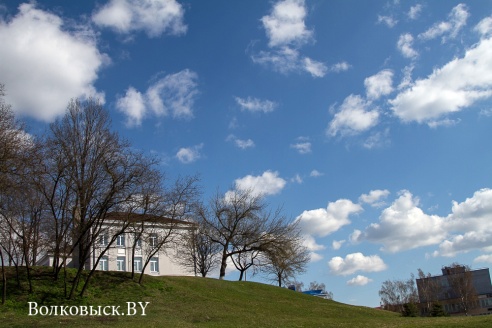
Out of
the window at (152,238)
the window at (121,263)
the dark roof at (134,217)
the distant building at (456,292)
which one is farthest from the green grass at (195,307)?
the distant building at (456,292)

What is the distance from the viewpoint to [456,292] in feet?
324

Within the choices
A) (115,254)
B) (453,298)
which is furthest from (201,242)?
(453,298)

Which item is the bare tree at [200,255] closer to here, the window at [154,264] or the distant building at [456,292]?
the window at [154,264]

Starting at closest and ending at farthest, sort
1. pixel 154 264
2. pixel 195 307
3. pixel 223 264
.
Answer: pixel 195 307, pixel 223 264, pixel 154 264

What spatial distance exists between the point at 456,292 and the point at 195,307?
82.7m

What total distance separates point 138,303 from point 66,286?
184 inches

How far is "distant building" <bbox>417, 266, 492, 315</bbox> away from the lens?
92.6m

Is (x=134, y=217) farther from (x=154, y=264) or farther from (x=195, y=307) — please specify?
(x=154, y=264)

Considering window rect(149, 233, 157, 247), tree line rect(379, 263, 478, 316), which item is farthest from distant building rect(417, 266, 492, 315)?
Result: window rect(149, 233, 157, 247)

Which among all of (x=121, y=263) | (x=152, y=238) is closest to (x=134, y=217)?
(x=152, y=238)

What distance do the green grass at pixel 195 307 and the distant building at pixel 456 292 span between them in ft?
185

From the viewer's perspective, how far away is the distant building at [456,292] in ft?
304

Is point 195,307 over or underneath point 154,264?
underneath

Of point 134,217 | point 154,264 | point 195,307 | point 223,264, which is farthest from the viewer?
point 154,264
